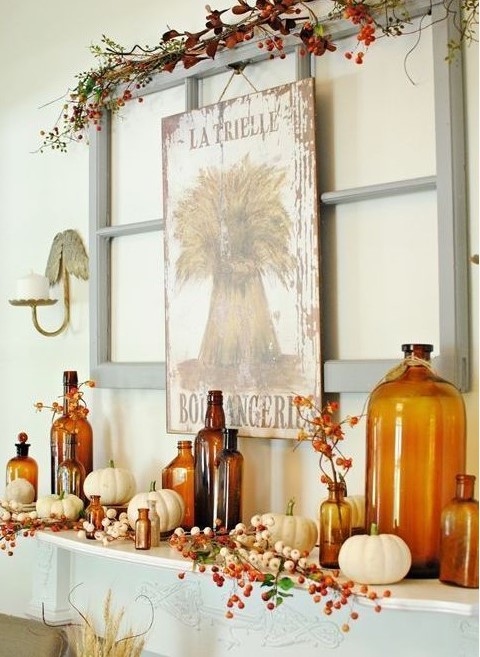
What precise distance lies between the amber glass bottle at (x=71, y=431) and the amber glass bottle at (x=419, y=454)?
901 millimetres

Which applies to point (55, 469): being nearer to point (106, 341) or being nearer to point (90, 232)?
point (106, 341)

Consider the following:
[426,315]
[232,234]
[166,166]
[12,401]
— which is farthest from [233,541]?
[12,401]

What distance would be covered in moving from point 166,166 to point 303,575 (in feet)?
3.45

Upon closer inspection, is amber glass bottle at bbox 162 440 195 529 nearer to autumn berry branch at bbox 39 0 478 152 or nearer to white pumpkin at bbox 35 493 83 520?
white pumpkin at bbox 35 493 83 520

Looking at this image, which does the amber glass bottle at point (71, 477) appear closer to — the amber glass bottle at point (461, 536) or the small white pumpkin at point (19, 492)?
the small white pumpkin at point (19, 492)

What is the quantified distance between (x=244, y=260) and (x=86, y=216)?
2.03 ft

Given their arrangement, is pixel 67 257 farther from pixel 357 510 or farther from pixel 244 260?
pixel 357 510

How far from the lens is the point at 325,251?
1.94 metres

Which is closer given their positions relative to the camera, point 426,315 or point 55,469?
point 426,315

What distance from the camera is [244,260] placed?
2.04 meters

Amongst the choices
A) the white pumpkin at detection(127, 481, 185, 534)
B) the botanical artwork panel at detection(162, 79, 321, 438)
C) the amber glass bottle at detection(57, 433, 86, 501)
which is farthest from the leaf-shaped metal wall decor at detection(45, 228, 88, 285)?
the white pumpkin at detection(127, 481, 185, 534)

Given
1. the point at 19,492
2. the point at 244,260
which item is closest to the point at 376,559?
→ the point at 244,260

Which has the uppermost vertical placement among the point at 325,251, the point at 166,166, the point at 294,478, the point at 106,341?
the point at 166,166

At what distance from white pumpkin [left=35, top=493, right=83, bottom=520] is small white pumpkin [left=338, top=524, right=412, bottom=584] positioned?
767 mm
